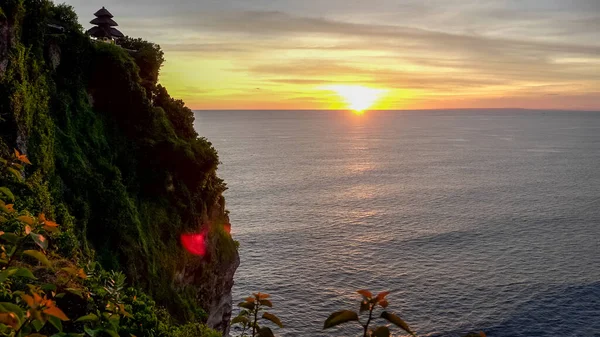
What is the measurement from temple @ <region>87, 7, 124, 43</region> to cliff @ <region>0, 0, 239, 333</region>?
9.85 feet

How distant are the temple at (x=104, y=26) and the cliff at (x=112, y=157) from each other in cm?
300

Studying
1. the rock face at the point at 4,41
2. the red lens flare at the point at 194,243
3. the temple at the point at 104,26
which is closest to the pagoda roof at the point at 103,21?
the temple at the point at 104,26

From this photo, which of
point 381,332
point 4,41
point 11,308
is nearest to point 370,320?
point 381,332

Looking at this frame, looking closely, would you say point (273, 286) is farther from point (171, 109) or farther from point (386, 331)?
point (386, 331)

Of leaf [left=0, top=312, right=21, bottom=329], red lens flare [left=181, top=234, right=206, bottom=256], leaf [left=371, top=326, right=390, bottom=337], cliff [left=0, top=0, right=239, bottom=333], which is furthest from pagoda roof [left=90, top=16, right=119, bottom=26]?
leaf [left=371, top=326, right=390, bottom=337]

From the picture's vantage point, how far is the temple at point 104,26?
149ft


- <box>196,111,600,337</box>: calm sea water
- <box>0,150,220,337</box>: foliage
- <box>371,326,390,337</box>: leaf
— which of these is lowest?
<box>196,111,600,337</box>: calm sea water

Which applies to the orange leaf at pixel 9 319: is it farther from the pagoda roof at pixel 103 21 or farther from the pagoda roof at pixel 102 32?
the pagoda roof at pixel 102 32

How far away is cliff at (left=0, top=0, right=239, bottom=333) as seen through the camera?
92.0 feet

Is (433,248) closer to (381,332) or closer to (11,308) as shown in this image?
(381,332)

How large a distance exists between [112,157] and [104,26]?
646 inches

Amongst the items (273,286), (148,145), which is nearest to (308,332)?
(273,286)

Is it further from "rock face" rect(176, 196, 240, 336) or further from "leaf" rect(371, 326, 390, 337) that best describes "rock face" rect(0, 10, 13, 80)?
"leaf" rect(371, 326, 390, 337)

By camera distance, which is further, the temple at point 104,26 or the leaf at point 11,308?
the temple at point 104,26
